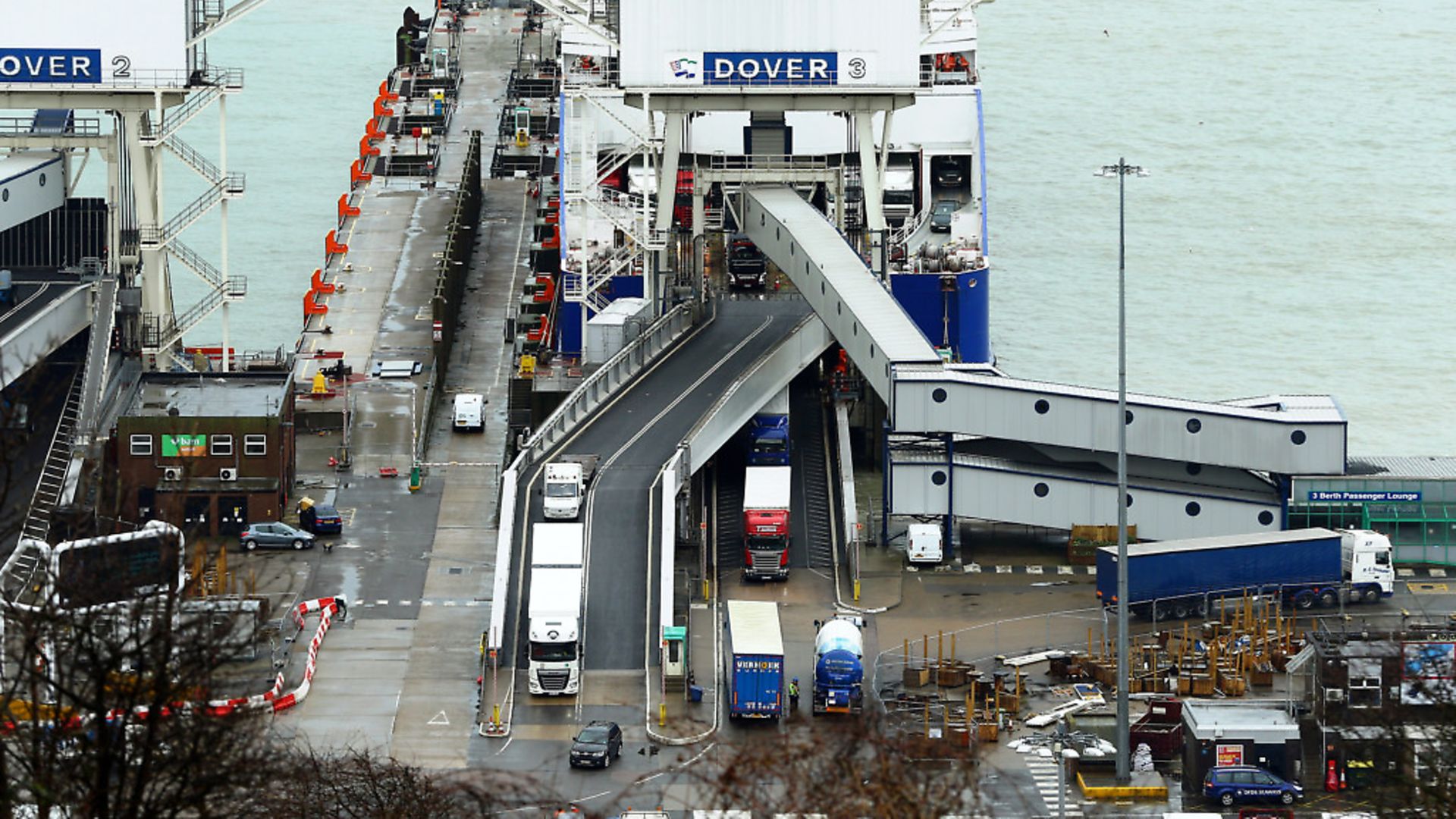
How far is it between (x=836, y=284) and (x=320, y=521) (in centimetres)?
1857

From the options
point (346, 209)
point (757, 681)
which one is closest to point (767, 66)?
point (346, 209)

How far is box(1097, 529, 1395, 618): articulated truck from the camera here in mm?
99188

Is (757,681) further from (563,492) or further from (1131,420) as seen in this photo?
(1131,420)

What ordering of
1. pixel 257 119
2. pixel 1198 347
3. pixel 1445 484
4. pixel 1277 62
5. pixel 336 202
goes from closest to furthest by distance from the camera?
pixel 1445 484, pixel 1198 347, pixel 336 202, pixel 257 119, pixel 1277 62

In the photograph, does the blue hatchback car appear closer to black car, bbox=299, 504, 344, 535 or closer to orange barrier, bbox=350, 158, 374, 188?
black car, bbox=299, 504, 344, 535

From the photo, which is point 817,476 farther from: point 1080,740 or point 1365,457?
point 1080,740

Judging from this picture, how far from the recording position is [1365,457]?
109438 millimetres

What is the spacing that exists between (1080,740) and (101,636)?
32047mm

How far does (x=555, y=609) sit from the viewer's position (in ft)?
310

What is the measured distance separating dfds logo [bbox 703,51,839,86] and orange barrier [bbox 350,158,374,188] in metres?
36.3

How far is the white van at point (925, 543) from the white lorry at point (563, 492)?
9.75 m

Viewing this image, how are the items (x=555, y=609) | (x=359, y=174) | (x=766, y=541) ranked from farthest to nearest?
(x=359, y=174), (x=766, y=541), (x=555, y=609)

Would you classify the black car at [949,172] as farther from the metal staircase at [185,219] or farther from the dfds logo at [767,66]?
the metal staircase at [185,219]

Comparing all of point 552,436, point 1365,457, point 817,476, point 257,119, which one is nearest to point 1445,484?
point 1365,457
